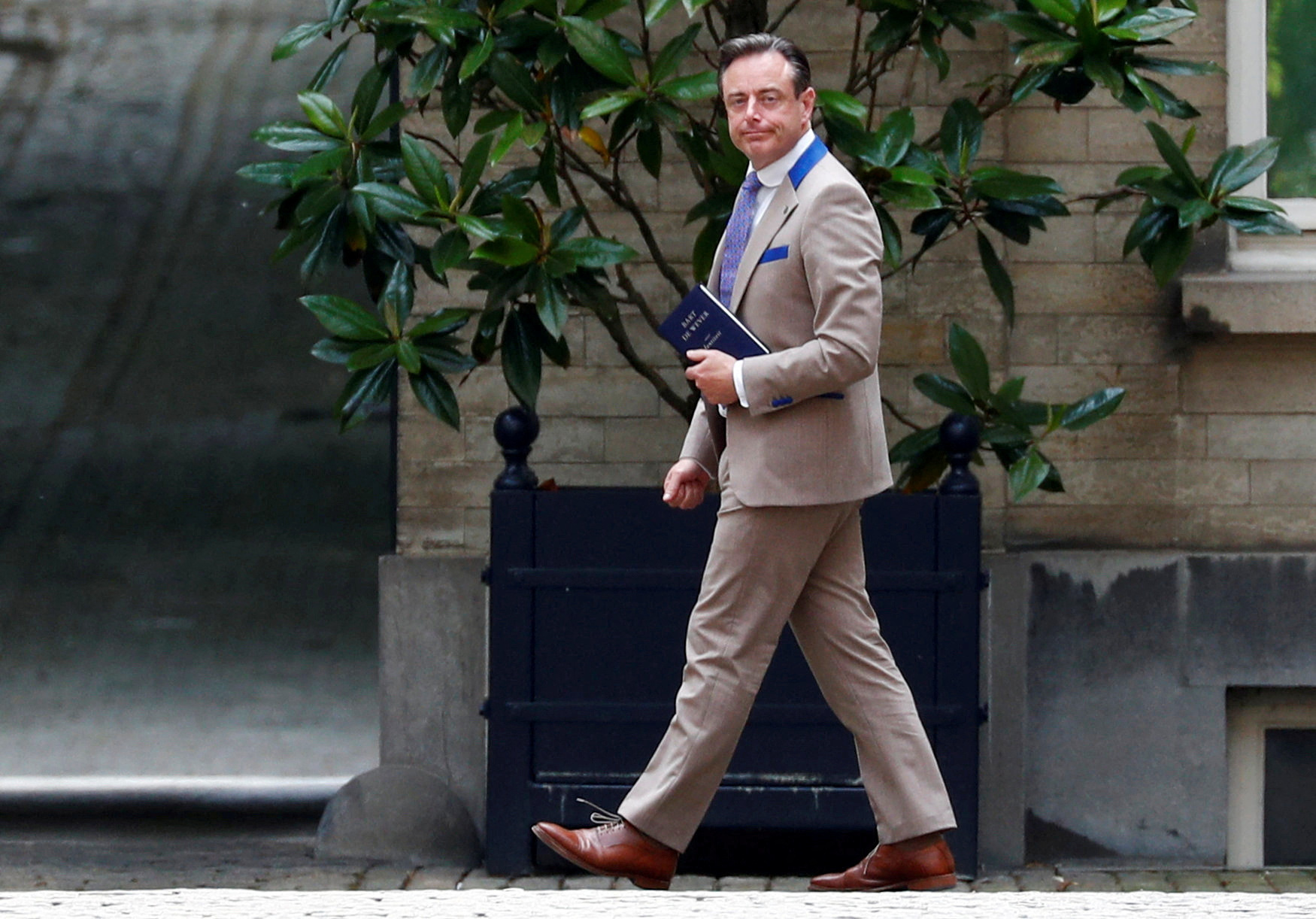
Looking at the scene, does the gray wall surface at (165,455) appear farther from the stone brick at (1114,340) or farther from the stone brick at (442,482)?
the stone brick at (1114,340)

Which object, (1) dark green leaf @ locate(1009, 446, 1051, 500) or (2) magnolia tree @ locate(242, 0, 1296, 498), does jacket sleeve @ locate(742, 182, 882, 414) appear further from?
(1) dark green leaf @ locate(1009, 446, 1051, 500)

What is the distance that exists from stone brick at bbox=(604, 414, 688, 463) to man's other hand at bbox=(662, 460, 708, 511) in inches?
84.3

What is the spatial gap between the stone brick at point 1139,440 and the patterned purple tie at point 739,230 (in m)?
2.56

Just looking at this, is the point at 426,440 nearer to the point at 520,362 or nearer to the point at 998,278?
the point at 520,362

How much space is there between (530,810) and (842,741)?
0.97m

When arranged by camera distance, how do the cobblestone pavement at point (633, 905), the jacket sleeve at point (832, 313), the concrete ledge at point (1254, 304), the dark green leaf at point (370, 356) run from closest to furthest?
the cobblestone pavement at point (633, 905), the jacket sleeve at point (832, 313), the dark green leaf at point (370, 356), the concrete ledge at point (1254, 304)

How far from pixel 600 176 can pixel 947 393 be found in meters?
1.31

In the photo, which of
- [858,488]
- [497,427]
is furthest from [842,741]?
[858,488]

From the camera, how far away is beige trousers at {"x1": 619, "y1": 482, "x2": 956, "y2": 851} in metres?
4.11

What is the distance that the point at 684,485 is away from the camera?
14.1ft

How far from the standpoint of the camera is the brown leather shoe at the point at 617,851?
4.12 m

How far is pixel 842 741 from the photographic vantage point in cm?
582

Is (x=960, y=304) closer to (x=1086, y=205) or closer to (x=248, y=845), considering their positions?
(x=1086, y=205)

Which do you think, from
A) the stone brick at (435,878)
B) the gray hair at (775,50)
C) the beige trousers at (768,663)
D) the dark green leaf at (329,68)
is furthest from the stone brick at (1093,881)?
the dark green leaf at (329,68)
